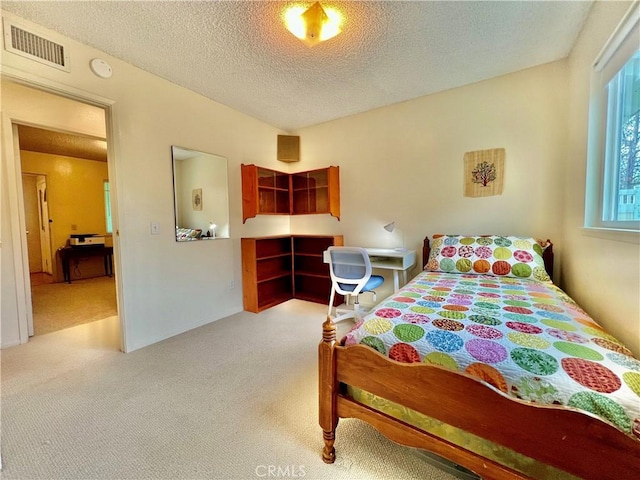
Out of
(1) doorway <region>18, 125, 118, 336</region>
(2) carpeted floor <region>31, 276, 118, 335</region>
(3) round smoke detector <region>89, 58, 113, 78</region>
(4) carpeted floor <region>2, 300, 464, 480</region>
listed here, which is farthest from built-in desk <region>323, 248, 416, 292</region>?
(1) doorway <region>18, 125, 118, 336</region>

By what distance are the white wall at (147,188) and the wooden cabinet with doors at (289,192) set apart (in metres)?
0.48

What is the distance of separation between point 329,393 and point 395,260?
6.49ft

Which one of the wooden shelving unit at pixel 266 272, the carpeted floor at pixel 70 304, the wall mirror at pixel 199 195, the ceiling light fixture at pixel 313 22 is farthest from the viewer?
the wooden shelving unit at pixel 266 272

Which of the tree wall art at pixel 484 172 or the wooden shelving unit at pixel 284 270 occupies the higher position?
the tree wall art at pixel 484 172

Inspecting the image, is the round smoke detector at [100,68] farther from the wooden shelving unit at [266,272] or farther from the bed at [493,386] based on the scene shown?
the bed at [493,386]

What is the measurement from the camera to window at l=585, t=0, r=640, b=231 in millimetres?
1410

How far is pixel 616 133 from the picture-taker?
164 centimetres

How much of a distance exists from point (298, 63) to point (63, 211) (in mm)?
5476

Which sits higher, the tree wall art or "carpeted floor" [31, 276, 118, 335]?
the tree wall art

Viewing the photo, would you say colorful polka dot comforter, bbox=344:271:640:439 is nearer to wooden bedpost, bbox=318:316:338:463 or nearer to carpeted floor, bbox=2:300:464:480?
wooden bedpost, bbox=318:316:338:463

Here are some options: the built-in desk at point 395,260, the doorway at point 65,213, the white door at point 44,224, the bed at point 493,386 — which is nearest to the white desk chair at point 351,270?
the built-in desk at point 395,260

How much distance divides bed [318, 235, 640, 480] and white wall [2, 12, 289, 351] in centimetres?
203

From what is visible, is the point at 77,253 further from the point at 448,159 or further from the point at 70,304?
the point at 448,159

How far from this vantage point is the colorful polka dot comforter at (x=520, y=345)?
0.81 meters
